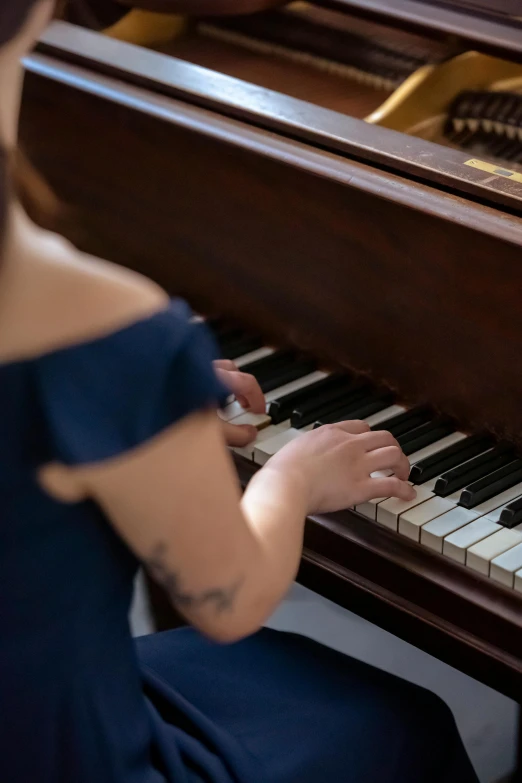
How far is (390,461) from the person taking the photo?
142 centimetres

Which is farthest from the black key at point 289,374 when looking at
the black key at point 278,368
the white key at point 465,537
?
the white key at point 465,537

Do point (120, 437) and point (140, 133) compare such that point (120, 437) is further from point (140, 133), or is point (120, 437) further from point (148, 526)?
point (140, 133)

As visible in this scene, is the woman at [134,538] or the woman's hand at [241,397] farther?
the woman's hand at [241,397]

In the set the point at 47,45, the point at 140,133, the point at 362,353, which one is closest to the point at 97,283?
the point at 362,353

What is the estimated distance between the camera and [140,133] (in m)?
1.87

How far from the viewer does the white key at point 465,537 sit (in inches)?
54.5

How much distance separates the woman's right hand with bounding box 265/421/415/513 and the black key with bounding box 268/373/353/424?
0.23 meters

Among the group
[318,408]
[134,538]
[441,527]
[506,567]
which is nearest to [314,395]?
[318,408]

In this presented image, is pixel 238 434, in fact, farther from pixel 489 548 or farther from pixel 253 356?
pixel 489 548

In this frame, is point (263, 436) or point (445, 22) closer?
point (263, 436)

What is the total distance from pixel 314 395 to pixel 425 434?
0.64 ft

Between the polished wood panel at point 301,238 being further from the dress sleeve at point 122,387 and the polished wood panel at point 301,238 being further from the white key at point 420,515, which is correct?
the dress sleeve at point 122,387

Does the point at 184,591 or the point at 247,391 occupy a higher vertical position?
the point at 184,591

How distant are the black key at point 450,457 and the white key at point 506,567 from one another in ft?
0.62
